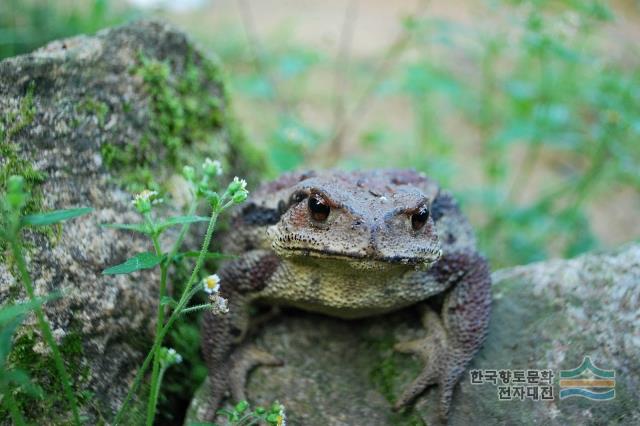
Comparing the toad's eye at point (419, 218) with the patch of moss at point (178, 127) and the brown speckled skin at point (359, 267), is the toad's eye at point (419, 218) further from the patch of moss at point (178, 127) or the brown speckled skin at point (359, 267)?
the patch of moss at point (178, 127)

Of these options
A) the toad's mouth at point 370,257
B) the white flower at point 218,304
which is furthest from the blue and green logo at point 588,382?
the white flower at point 218,304

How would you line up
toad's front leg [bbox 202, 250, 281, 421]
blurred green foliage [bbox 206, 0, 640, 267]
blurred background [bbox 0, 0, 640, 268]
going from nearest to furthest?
toad's front leg [bbox 202, 250, 281, 421] → blurred green foliage [bbox 206, 0, 640, 267] → blurred background [bbox 0, 0, 640, 268]

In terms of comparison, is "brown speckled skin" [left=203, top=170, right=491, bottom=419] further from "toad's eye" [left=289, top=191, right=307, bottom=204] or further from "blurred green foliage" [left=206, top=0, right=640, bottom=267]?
"blurred green foliage" [left=206, top=0, right=640, bottom=267]

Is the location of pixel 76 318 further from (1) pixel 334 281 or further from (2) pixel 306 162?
(2) pixel 306 162

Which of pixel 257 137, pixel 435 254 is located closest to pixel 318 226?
pixel 435 254

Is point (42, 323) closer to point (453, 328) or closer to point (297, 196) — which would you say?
point (297, 196)

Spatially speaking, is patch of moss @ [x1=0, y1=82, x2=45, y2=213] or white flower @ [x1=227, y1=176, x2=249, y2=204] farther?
patch of moss @ [x1=0, y1=82, x2=45, y2=213]

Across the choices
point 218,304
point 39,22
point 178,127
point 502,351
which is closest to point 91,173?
point 178,127

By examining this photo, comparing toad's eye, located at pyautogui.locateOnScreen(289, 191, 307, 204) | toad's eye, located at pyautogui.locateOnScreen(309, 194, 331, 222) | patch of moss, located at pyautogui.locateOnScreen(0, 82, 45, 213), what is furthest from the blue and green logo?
patch of moss, located at pyautogui.locateOnScreen(0, 82, 45, 213)
